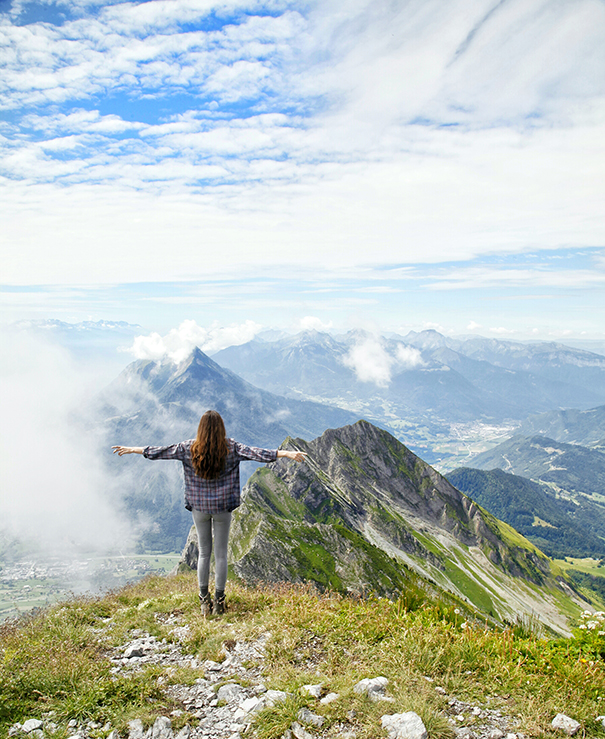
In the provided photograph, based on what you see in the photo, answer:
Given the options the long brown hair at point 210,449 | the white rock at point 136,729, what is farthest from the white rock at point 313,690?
the long brown hair at point 210,449

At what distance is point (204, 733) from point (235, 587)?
659cm

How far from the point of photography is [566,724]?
5.48 m

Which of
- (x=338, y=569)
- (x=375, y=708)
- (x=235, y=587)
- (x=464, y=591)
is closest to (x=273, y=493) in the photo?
(x=338, y=569)

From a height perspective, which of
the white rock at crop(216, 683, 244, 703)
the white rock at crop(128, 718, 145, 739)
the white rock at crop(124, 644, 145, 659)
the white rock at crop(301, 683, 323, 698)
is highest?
the white rock at crop(128, 718, 145, 739)

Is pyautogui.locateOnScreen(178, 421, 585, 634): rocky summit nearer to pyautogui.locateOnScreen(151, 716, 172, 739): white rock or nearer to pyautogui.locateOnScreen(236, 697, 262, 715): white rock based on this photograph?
pyautogui.locateOnScreen(236, 697, 262, 715): white rock

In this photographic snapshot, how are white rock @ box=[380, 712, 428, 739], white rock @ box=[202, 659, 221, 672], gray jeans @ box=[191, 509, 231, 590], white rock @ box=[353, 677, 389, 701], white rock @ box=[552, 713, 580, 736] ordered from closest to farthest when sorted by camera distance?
white rock @ box=[380, 712, 428, 739]
white rock @ box=[552, 713, 580, 736]
white rock @ box=[353, 677, 389, 701]
white rock @ box=[202, 659, 221, 672]
gray jeans @ box=[191, 509, 231, 590]

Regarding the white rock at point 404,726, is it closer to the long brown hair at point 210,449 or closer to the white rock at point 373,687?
the white rock at point 373,687

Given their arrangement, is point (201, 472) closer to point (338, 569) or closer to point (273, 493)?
point (338, 569)

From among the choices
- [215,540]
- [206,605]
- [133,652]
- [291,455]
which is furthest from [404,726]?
[206,605]

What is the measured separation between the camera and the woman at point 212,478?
8.98m

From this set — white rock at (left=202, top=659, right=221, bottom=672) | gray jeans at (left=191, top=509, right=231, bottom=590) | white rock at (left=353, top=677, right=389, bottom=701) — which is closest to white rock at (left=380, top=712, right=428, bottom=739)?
white rock at (left=353, top=677, right=389, bottom=701)

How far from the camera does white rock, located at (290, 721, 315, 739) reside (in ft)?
17.9

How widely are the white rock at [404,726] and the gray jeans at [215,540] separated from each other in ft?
16.8

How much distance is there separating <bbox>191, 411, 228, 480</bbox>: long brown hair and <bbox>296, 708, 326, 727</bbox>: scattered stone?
4679 millimetres
